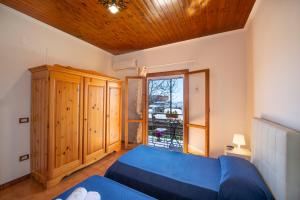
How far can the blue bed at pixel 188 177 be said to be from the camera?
1203mm

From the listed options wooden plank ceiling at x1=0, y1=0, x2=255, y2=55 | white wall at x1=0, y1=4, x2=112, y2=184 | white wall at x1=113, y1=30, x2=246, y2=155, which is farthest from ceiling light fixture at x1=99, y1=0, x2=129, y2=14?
white wall at x1=113, y1=30, x2=246, y2=155

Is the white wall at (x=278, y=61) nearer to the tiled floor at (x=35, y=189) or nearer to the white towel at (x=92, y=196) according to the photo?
the white towel at (x=92, y=196)

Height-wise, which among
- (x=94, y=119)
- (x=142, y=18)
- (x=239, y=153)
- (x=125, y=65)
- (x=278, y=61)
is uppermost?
(x=142, y=18)

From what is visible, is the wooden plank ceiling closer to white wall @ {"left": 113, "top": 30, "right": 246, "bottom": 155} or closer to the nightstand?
white wall @ {"left": 113, "top": 30, "right": 246, "bottom": 155}

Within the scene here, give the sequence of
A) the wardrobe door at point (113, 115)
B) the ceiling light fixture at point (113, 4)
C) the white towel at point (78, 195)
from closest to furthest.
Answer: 1. the white towel at point (78, 195)
2. the ceiling light fixture at point (113, 4)
3. the wardrobe door at point (113, 115)

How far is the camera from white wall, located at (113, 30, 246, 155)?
262cm

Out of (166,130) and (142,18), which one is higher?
(142,18)

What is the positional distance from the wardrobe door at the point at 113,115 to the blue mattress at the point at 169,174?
122 cm

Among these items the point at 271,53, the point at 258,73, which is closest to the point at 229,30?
the point at 258,73

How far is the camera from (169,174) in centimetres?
154

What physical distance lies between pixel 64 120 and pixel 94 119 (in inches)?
22.9

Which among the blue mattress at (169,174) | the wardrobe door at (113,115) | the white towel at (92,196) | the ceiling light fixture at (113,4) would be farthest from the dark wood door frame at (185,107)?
the white towel at (92,196)

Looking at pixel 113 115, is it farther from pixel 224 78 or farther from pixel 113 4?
pixel 224 78

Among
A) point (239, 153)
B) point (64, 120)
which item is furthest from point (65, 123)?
point (239, 153)
